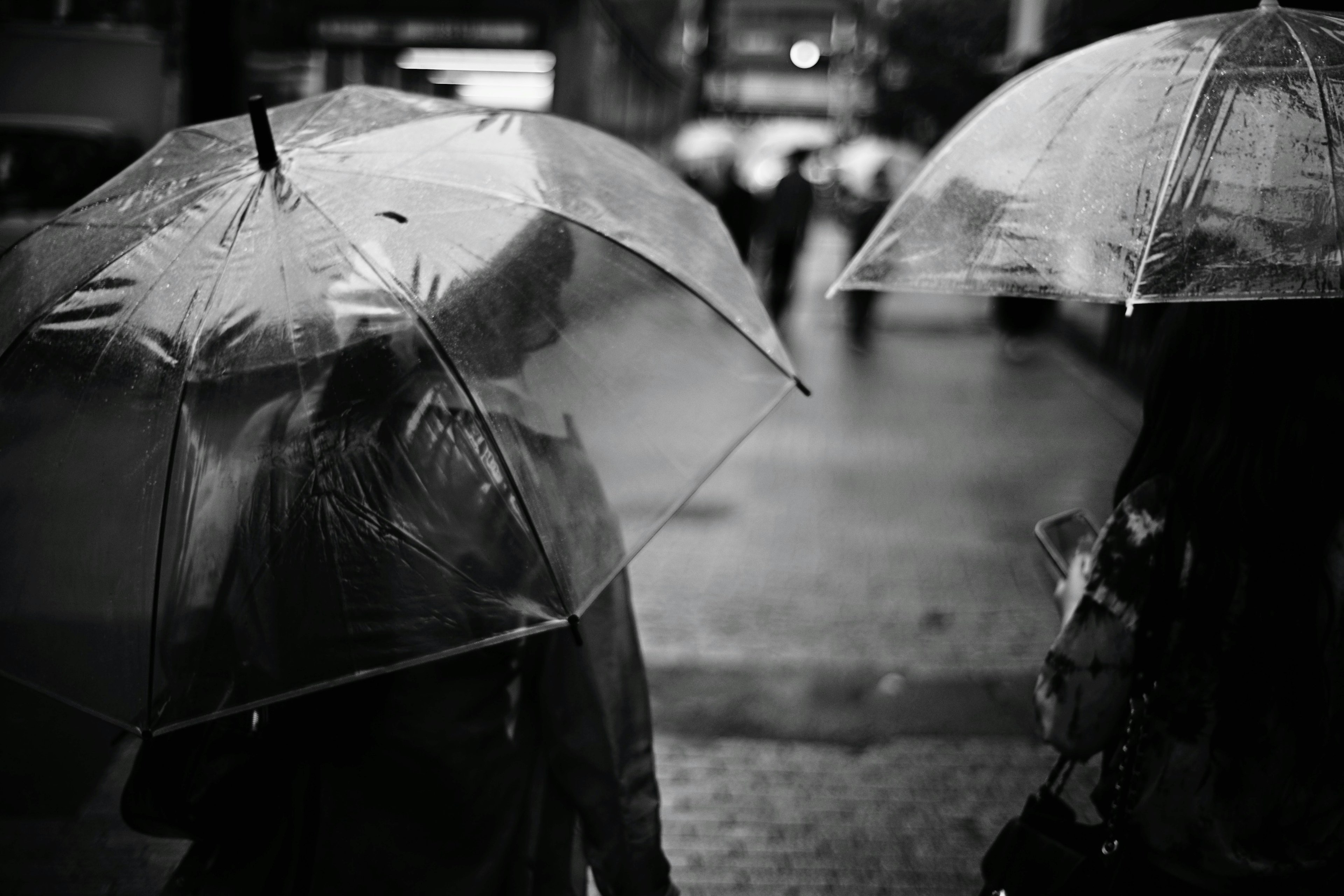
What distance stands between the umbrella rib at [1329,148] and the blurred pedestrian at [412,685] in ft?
4.17

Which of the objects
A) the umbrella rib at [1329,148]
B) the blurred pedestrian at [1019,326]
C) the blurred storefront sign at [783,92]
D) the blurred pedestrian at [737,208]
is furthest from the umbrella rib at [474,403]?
the blurred storefront sign at [783,92]

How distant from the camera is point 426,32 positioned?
1419 centimetres

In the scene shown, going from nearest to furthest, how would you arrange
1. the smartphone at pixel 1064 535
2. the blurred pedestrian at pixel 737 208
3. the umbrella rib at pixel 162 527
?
the umbrella rib at pixel 162 527
the smartphone at pixel 1064 535
the blurred pedestrian at pixel 737 208

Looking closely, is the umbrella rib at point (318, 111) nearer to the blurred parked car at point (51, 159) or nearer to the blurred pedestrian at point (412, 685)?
the blurred pedestrian at point (412, 685)

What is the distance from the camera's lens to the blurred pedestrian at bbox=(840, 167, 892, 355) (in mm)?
13633

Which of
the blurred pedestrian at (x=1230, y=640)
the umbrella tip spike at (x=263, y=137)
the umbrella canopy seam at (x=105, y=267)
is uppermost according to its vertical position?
the umbrella tip spike at (x=263, y=137)

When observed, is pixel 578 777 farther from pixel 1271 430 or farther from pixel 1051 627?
pixel 1051 627

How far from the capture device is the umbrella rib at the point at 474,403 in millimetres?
2057

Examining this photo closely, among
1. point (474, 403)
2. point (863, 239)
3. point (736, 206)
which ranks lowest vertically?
point (863, 239)

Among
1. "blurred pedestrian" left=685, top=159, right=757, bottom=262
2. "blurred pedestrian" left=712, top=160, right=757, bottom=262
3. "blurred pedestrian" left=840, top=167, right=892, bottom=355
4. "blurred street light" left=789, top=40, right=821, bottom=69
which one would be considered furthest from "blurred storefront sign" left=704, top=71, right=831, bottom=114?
"blurred pedestrian" left=712, top=160, right=757, bottom=262

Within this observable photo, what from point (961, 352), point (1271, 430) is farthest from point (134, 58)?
point (961, 352)

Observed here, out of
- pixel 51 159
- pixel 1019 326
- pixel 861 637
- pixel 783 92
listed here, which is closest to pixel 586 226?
pixel 861 637

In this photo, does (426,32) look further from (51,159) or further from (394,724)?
(394,724)

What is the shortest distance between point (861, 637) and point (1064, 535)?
10.1 ft
